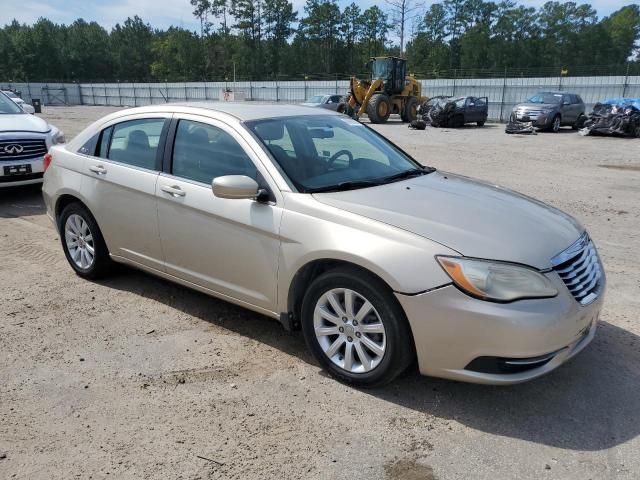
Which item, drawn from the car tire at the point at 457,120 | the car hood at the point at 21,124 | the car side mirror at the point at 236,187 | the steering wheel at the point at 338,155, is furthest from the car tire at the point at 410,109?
the car side mirror at the point at 236,187

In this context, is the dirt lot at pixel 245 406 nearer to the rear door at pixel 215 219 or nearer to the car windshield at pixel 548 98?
the rear door at pixel 215 219

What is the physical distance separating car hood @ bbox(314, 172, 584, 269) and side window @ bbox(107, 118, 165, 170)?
1.61 meters

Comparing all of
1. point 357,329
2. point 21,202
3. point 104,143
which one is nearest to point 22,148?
point 21,202

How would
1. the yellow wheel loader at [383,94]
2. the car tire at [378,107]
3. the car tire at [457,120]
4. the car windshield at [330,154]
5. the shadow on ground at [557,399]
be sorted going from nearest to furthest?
1. the shadow on ground at [557,399]
2. the car windshield at [330,154]
3. the car tire at [457,120]
4. the car tire at [378,107]
5. the yellow wheel loader at [383,94]

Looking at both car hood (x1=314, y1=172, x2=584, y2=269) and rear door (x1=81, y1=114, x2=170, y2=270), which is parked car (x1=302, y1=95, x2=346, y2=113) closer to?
rear door (x1=81, y1=114, x2=170, y2=270)

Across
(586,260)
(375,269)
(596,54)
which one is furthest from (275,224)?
(596,54)

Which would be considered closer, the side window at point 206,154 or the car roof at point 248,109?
the side window at point 206,154

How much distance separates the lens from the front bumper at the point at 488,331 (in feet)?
9.01

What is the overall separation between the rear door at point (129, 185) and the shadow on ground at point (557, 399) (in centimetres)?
122

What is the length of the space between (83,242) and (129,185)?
1021 millimetres

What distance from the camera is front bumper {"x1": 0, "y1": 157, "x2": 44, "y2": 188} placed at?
7.90 m

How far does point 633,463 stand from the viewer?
2629mm

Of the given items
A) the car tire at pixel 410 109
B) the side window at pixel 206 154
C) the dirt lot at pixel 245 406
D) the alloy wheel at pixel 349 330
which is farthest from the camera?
the car tire at pixel 410 109

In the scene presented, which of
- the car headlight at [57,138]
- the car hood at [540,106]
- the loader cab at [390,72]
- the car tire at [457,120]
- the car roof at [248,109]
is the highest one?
the loader cab at [390,72]
